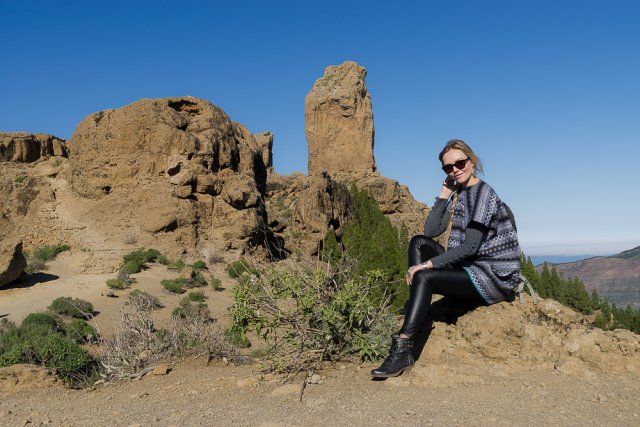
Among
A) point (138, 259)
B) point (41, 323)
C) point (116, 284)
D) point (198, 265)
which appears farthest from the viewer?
point (198, 265)

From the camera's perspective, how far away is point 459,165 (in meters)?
4.18

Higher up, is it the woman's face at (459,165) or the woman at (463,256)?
the woman's face at (459,165)

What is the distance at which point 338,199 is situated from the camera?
32469 mm

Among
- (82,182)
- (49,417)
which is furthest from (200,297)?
(49,417)

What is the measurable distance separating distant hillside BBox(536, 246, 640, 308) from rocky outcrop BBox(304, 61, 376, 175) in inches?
4438

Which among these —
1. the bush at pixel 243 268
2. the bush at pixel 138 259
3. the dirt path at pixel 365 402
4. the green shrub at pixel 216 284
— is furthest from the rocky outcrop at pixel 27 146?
the dirt path at pixel 365 402

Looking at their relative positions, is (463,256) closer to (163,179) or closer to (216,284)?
(216,284)

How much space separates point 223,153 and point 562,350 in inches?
833

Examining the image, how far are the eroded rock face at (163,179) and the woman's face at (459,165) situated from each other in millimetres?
18391

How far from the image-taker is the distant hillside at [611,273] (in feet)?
489

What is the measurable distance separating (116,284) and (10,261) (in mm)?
3227

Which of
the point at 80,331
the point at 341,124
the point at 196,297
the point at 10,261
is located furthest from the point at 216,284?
the point at 341,124

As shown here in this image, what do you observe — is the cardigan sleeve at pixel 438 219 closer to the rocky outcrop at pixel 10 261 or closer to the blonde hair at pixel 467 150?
the blonde hair at pixel 467 150

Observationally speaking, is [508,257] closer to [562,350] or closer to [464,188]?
[464,188]
